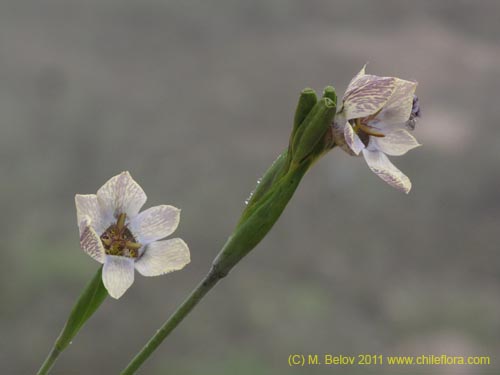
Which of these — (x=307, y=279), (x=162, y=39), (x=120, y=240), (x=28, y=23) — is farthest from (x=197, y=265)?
(x=120, y=240)

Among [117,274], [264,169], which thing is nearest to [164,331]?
[117,274]

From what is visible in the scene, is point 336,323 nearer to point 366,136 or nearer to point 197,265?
point 197,265

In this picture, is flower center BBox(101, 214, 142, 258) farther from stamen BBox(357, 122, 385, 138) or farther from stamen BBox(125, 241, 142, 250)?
stamen BBox(357, 122, 385, 138)

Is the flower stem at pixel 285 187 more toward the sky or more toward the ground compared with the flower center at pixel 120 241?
more toward the sky

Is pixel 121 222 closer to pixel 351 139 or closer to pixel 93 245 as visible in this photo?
pixel 93 245

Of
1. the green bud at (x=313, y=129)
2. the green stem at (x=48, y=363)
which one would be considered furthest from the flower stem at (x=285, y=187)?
the green stem at (x=48, y=363)

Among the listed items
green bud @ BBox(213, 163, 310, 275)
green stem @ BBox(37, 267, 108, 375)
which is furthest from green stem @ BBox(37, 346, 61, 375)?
green bud @ BBox(213, 163, 310, 275)

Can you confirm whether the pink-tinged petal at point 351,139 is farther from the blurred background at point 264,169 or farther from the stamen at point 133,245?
the blurred background at point 264,169
